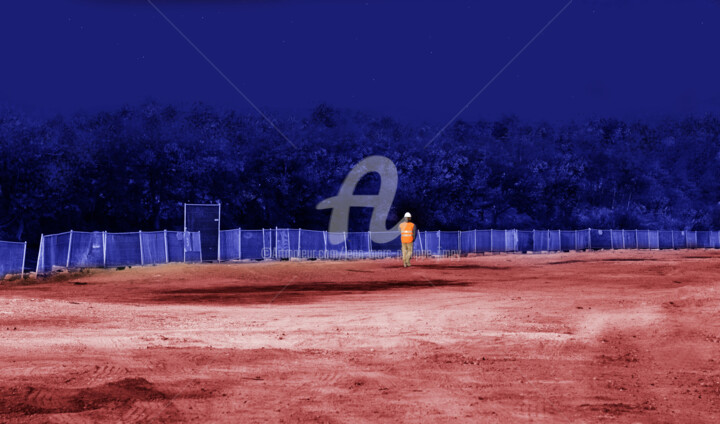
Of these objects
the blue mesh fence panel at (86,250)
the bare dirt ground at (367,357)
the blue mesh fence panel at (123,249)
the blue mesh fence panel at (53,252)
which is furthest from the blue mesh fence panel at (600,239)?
the blue mesh fence panel at (53,252)

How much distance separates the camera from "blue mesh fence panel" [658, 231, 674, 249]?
59763 millimetres

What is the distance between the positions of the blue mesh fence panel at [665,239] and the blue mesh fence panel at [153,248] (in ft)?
131

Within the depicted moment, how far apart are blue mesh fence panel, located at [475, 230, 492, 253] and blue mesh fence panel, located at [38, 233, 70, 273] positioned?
27759 mm

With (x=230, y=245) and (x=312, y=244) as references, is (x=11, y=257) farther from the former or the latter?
(x=312, y=244)

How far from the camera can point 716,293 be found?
1820cm

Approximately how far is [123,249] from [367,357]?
80.9 ft

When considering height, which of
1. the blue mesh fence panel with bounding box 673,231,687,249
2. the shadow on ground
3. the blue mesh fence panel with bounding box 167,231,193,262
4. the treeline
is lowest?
the shadow on ground

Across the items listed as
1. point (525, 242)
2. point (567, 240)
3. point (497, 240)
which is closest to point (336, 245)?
point (497, 240)

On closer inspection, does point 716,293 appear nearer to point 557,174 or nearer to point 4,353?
point 4,353

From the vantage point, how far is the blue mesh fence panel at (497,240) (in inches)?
2044

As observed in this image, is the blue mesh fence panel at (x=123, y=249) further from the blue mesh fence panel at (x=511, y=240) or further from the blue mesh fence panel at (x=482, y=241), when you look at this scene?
the blue mesh fence panel at (x=511, y=240)

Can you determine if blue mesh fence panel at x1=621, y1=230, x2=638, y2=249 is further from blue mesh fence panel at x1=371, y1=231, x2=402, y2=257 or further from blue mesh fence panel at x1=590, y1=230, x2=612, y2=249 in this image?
blue mesh fence panel at x1=371, y1=231, x2=402, y2=257

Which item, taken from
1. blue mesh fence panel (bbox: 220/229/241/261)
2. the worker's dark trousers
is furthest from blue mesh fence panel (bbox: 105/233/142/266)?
the worker's dark trousers

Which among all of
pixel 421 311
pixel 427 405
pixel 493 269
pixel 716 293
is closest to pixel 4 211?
pixel 493 269
